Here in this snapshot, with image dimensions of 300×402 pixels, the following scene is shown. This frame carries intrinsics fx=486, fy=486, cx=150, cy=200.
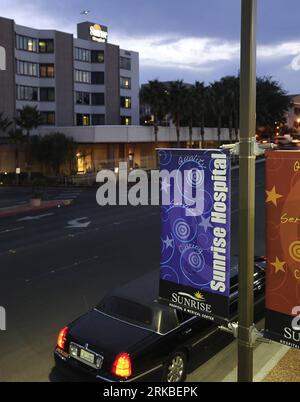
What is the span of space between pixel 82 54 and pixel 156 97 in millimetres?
16099

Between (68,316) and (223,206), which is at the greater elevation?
(223,206)

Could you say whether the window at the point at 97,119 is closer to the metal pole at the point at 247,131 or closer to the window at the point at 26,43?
the window at the point at 26,43

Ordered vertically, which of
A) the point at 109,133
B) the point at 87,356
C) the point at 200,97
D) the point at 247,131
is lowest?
the point at 87,356

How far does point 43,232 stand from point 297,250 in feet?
61.1

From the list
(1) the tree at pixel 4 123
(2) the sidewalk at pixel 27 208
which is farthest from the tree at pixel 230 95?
(2) the sidewalk at pixel 27 208

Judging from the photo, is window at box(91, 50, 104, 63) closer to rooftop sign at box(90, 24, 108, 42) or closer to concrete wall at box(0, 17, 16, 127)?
rooftop sign at box(90, 24, 108, 42)

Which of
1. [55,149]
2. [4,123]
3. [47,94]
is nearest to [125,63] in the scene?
[47,94]

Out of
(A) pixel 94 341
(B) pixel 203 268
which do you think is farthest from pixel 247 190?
(A) pixel 94 341

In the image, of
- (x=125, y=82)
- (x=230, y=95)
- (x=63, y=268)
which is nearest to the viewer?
(x=63, y=268)

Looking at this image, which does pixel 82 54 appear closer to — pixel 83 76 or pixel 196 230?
pixel 83 76

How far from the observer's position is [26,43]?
59656 millimetres

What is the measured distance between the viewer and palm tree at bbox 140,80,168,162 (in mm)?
56062

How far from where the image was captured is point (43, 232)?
877 inches
